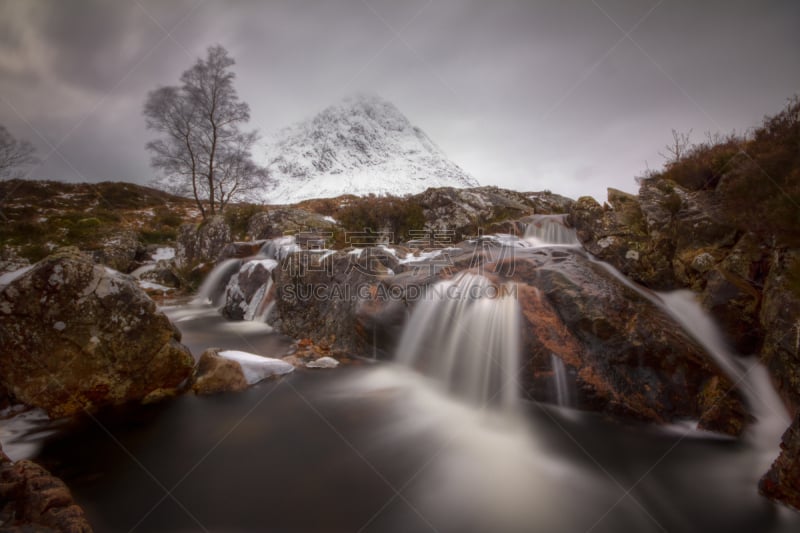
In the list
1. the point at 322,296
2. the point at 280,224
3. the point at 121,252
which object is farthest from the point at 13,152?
the point at 322,296

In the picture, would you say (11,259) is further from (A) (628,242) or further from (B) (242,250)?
(A) (628,242)

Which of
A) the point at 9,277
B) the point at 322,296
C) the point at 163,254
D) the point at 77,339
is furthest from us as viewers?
the point at 163,254

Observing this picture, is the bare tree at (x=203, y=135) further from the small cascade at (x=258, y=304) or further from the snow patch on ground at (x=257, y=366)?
the snow patch on ground at (x=257, y=366)

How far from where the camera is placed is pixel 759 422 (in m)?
3.83

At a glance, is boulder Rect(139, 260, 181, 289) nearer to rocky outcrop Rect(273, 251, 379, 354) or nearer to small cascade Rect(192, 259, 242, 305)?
small cascade Rect(192, 259, 242, 305)

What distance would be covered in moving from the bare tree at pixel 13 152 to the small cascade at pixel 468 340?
18368 mm

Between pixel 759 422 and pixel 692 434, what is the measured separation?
31.5 inches

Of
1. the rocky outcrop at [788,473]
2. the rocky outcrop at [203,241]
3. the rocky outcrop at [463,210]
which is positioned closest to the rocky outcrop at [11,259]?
the rocky outcrop at [203,241]

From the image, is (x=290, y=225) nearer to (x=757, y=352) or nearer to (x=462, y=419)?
(x=462, y=419)

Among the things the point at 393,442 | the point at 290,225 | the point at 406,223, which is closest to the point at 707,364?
the point at 393,442

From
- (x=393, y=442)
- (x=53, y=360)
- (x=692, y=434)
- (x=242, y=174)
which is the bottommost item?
(x=393, y=442)

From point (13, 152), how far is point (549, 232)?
2335 cm

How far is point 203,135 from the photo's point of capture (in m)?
16.4

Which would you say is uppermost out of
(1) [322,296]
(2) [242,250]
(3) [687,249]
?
(3) [687,249]
